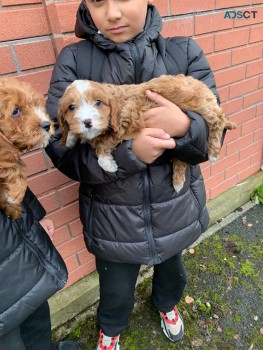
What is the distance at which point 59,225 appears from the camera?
2516 millimetres

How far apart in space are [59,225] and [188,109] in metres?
1.40

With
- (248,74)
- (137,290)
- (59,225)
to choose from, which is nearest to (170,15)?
(248,74)

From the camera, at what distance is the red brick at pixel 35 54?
1943 millimetres

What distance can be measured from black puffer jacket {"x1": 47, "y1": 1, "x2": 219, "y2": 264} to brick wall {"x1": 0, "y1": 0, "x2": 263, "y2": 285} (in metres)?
0.33

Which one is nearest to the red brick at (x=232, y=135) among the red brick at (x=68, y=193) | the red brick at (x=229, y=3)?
the red brick at (x=229, y=3)

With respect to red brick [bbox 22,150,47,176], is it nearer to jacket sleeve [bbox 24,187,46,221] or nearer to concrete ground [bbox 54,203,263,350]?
jacket sleeve [bbox 24,187,46,221]

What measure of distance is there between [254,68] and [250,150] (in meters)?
1.00

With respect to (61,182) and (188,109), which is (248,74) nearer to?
(188,109)

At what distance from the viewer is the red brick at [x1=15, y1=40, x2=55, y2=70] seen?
194 cm

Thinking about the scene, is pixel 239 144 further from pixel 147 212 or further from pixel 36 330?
pixel 36 330

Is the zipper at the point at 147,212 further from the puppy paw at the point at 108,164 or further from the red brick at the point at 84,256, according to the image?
the red brick at the point at 84,256

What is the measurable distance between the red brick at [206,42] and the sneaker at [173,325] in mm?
2241

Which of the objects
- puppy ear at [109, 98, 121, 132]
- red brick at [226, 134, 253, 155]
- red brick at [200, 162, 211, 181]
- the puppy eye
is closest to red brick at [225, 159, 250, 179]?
red brick at [226, 134, 253, 155]

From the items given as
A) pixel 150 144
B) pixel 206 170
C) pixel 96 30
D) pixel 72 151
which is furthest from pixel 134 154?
pixel 206 170
